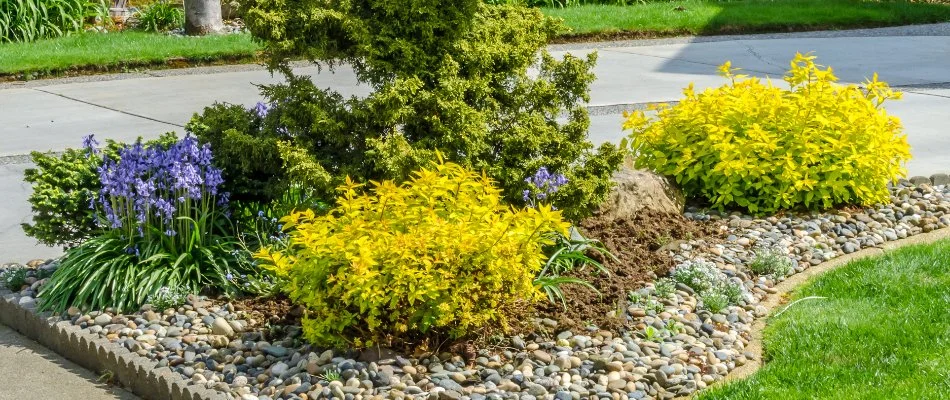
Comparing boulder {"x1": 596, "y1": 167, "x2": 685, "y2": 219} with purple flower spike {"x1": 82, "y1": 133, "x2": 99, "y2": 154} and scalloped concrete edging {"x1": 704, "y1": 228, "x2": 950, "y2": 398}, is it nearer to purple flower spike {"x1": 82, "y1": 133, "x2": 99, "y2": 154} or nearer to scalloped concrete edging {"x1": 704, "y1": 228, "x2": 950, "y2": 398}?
scalloped concrete edging {"x1": 704, "y1": 228, "x2": 950, "y2": 398}

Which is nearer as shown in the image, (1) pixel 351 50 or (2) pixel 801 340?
(2) pixel 801 340

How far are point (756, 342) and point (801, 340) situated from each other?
0.22 m

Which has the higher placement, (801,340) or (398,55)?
(398,55)

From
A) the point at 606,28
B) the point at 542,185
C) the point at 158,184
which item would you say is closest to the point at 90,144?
the point at 158,184

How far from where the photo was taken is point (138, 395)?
4812 mm

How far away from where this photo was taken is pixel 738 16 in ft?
49.7

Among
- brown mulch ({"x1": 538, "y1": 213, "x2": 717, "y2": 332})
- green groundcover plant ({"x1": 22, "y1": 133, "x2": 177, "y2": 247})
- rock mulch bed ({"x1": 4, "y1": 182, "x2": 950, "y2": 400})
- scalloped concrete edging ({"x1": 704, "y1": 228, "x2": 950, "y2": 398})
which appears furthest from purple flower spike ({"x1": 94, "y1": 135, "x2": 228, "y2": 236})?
scalloped concrete edging ({"x1": 704, "y1": 228, "x2": 950, "y2": 398})

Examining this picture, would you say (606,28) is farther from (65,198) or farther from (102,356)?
(102,356)

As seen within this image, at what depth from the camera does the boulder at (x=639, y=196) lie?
6.43 metres

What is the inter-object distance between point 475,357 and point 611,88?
268 inches

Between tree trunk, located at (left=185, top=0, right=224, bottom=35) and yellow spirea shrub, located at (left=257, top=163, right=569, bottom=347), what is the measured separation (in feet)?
32.5

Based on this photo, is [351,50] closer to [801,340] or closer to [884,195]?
[801,340]

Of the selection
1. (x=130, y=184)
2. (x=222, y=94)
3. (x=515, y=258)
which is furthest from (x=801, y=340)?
(x=222, y=94)

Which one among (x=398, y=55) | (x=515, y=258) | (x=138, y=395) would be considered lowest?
(x=138, y=395)
